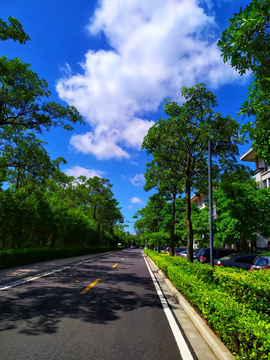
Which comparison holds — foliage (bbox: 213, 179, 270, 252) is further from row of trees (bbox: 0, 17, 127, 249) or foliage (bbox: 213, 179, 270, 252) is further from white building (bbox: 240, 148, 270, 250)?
row of trees (bbox: 0, 17, 127, 249)

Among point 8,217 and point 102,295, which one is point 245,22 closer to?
point 102,295

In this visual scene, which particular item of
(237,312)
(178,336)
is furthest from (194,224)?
(237,312)

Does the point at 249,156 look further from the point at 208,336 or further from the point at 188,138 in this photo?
the point at 208,336

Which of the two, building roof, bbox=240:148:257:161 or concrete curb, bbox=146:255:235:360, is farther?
building roof, bbox=240:148:257:161

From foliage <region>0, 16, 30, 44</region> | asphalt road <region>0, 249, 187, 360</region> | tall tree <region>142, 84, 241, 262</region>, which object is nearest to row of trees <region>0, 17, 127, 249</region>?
foliage <region>0, 16, 30, 44</region>

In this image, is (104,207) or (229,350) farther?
(104,207)

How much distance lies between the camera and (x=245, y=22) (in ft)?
14.6

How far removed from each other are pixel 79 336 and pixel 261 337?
290 cm

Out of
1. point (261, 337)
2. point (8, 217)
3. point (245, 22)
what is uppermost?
point (245, 22)

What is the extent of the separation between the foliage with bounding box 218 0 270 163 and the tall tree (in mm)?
5767

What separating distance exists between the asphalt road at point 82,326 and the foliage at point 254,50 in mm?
5058

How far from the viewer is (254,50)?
496 centimetres

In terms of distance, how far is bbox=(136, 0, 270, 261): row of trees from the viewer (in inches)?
191

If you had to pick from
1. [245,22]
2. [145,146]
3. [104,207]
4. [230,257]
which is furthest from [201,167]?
[104,207]
